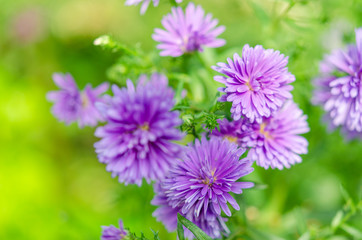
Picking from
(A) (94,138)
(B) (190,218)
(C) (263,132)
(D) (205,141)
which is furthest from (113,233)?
(A) (94,138)

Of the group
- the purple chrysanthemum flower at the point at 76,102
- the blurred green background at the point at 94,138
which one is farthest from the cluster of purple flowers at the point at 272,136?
the purple chrysanthemum flower at the point at 76,102

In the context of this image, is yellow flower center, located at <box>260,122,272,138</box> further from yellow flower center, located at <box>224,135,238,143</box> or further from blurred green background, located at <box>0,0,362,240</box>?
blurred green background, located at <box>0,0,362,240</box>

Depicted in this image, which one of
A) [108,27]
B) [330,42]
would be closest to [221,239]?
[330,42]

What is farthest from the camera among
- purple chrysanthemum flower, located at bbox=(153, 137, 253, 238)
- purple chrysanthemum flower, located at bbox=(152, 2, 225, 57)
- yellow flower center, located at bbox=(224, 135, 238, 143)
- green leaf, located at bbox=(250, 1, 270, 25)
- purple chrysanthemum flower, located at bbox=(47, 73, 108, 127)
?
green leaf, located at bbox=(250, 1, 270, 25)

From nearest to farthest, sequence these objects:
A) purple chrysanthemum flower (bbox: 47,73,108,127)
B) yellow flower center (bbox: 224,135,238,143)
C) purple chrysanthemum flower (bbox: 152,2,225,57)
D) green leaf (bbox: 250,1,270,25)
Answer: yellow flower center (bbox: 224,135,238,143) → purple chrysanthemum flower (bbox: 152,2,225,57) → purple chrysanthemum flower (bbox: 47,73,108,127) → green leaf (bbox: 250,1,270,25)

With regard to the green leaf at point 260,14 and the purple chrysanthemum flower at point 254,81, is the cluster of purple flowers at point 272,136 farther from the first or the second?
the green leaf at point 260,14

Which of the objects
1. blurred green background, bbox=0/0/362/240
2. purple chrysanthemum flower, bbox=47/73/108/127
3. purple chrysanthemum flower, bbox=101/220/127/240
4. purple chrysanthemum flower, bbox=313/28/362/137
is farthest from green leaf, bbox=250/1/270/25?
purple chrysanthemum flower, bbox=101/220/127/240
